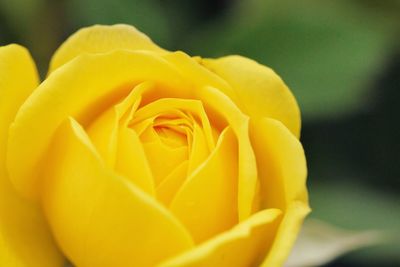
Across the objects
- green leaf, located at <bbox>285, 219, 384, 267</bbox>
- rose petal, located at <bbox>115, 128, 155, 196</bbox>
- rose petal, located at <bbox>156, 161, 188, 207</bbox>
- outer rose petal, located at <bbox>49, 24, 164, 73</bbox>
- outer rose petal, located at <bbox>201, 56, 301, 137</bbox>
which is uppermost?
outer rose petal, located at <bbox>49, 24, 164, 73</bbox>

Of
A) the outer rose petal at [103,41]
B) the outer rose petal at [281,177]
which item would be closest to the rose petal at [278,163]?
the outer rose petal at [281,177]

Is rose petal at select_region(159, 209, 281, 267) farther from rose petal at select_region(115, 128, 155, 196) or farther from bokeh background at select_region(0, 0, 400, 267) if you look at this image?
bokeh background at select_region(0, 0, 400, 267)

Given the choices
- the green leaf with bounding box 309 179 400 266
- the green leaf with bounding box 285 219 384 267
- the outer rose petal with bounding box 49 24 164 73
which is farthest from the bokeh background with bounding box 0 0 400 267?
the outer rose petal with bounding box 49 24 164 73

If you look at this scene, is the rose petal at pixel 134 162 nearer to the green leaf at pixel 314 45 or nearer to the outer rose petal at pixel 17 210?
the outer rose petal at pixel 17 210

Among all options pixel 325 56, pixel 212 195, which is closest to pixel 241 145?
pixel 212 195

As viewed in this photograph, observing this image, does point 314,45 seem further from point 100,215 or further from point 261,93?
point 100,215

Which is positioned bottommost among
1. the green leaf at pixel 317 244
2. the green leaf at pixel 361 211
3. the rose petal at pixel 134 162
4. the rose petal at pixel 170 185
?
the green leaf at pixel 361 211

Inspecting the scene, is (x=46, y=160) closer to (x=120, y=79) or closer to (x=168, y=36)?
(x=120, y=79)
